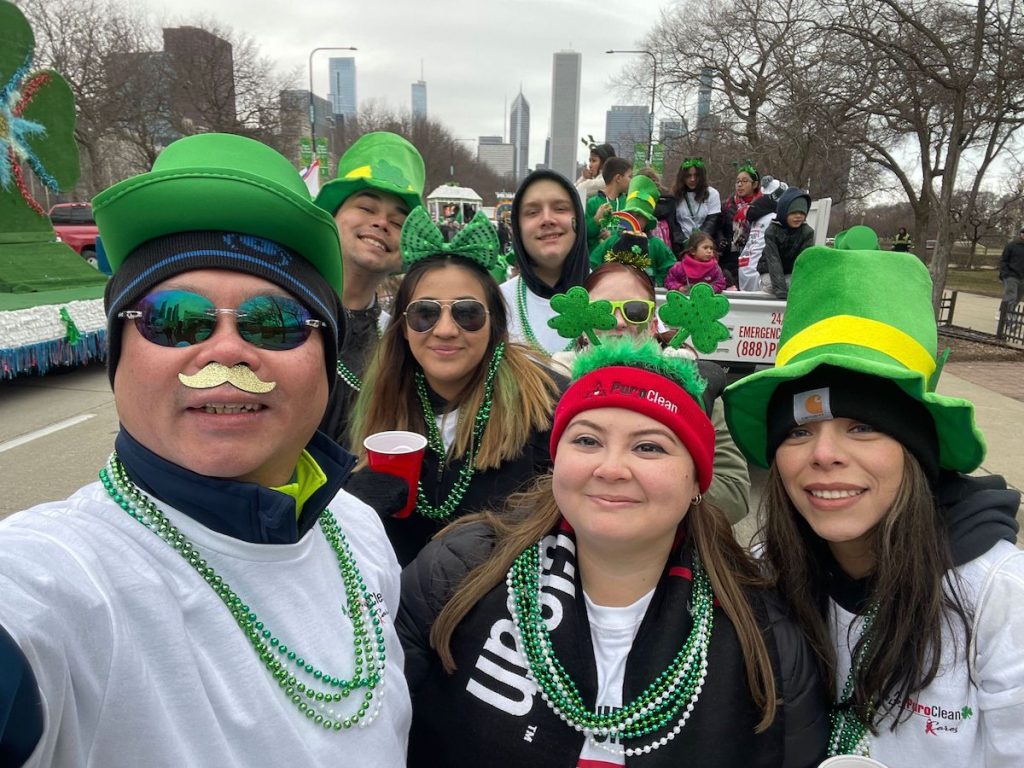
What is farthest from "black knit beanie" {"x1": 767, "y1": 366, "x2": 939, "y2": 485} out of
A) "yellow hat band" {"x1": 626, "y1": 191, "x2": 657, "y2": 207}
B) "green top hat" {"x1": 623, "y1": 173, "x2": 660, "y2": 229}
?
"yellow hat band" {"x1": 626, "y1": 191, "x2": 657, "y2": 207}

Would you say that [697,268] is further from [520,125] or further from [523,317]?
[520,125]

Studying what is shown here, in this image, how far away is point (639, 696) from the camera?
1.51m

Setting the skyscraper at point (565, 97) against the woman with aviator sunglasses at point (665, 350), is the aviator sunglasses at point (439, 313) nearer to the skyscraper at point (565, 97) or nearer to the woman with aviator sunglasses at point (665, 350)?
the woman with aviator sunglasses at point (665, 350)

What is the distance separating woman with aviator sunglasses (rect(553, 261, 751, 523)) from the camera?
233 centimetres

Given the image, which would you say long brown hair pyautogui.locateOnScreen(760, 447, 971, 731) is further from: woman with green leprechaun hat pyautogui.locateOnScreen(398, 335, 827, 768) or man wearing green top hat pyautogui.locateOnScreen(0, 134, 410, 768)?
man wearing green top hat pyautogui.locateOnScreen(0, 134, 410, 768)

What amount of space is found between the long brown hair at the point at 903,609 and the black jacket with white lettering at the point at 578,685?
0.29ft

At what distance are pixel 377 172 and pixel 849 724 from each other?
9.47 ft

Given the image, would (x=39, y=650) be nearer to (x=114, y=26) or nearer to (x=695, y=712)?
(x=695, y=712)

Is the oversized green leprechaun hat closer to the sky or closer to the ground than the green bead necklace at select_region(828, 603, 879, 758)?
closer to the sky

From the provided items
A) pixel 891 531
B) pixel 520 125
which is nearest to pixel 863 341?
pixel 891 531

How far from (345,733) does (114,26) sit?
27467mm

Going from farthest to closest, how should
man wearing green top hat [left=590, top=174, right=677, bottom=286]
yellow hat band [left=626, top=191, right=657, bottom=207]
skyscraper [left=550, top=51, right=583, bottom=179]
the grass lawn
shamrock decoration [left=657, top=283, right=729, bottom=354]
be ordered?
skyscraper [left=550, top=51, right=583, bottom=179] → the grass lawn → yellow hat band [left=626, top=191, right=657, bottom=207] → man wearing green top hat [left=590, top=174, right=677, bottom=286] → shamrock decoration [left=657, top=283, right=729, bottom=354]

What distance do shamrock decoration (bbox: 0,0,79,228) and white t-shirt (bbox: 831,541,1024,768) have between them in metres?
10.1

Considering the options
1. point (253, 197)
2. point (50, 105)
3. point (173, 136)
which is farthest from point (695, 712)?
point (173, 136)
